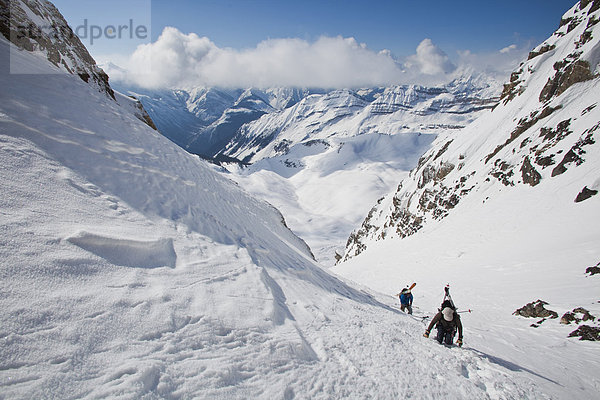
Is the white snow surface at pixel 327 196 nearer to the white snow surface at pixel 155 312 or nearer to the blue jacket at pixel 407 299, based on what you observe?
the blue jacket at pixel 407 299

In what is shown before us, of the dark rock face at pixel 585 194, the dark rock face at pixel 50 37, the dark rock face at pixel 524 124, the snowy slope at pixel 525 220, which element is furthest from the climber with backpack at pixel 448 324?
the dark rock face at pixel 524 124

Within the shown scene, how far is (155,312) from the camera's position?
418 centimetres

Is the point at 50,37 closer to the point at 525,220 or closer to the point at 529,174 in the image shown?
the point at 525,220

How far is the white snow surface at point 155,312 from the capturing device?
10.6 feet

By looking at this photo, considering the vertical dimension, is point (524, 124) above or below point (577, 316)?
above

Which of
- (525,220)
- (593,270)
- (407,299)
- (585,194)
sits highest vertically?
(585,194)

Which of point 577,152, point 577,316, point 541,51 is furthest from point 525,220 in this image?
point 541,51

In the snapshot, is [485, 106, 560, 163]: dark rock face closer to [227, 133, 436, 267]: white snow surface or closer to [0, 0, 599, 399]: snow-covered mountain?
[0, 0, 599, 399]: snow-covered mountain

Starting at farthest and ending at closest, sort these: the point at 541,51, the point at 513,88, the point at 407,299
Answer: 1. the point at 513,88
2. the point at 541,51
3. the point at 407,299

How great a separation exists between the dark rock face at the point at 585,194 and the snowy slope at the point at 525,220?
8 centimetres

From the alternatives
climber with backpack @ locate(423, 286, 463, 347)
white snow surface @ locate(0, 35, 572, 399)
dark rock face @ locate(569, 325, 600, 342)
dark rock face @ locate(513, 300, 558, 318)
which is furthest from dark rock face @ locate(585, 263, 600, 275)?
climber with backpack @ locate(423, 286, 463, 347)

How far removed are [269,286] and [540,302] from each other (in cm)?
1283

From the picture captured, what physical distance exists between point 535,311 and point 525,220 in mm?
15029

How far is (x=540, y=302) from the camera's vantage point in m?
11.7
